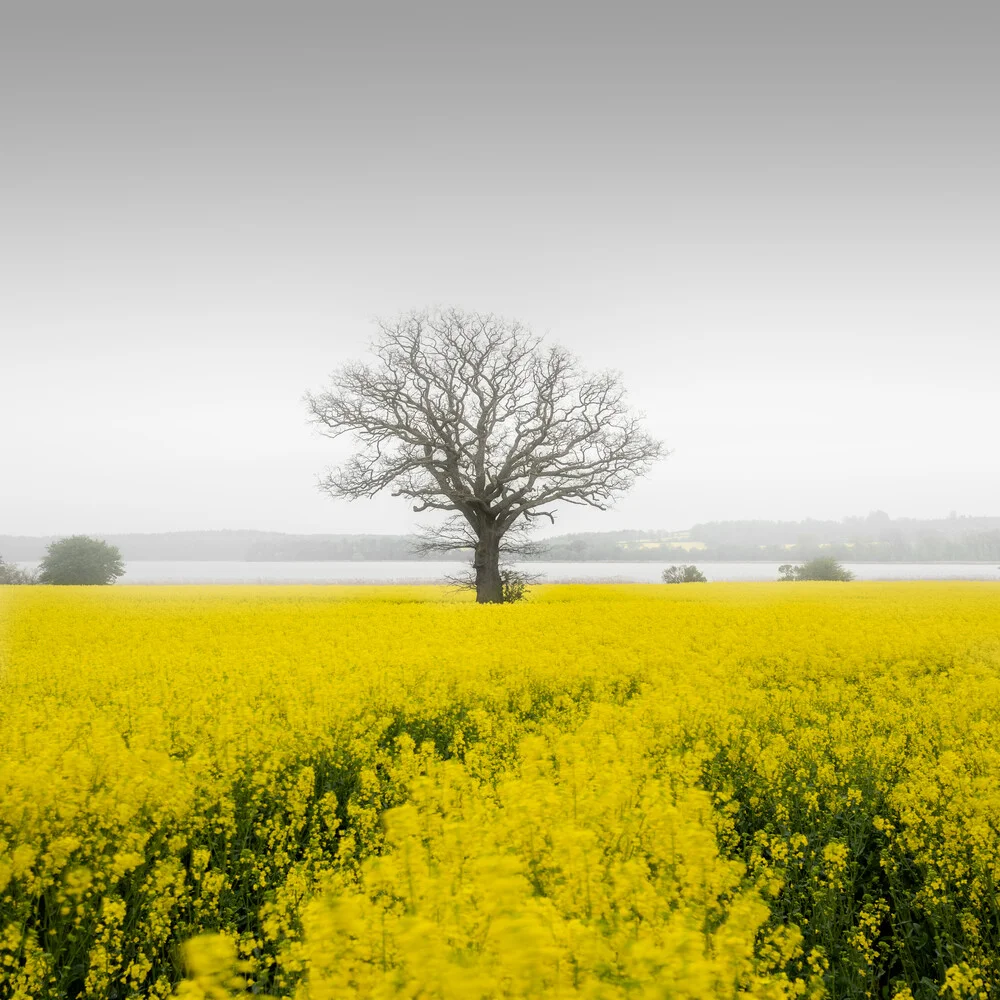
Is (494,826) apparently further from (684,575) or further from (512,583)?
(684,575)

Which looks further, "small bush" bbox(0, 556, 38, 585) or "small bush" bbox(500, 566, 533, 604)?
"small bush" bbox(0, 556, 38, 585)

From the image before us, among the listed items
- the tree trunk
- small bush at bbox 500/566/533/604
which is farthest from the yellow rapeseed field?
small bush at bbox 500/566/533/604

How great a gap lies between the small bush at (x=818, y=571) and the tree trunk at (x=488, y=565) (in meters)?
29.7

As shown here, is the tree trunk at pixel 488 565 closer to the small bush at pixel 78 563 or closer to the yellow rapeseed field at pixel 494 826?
the yellow rapeseed field at pixel 494 826

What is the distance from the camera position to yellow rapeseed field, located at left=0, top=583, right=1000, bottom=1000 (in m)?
2.21

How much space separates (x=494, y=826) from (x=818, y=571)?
50.2 metres

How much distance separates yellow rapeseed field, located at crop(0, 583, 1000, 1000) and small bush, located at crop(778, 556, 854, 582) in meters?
40.2

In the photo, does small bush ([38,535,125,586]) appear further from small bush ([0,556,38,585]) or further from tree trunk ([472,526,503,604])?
tree trunk ([472,526,503,604])

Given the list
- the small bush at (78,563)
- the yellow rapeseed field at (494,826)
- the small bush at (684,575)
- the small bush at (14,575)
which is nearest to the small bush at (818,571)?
the small bush at (684,575)

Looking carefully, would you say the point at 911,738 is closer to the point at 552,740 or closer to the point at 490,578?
the point at 552,740

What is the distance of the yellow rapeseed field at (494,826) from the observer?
2207 mm

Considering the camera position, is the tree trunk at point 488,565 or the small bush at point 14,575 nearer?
the tree trunk at point 488,565

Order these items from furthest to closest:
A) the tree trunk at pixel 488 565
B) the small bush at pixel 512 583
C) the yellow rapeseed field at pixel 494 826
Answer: the small bush at pixel 512 583, the tree trunk at pixel 488 565, the yellow rapeseed field at pixel 494 826

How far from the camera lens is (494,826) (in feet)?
11.7
